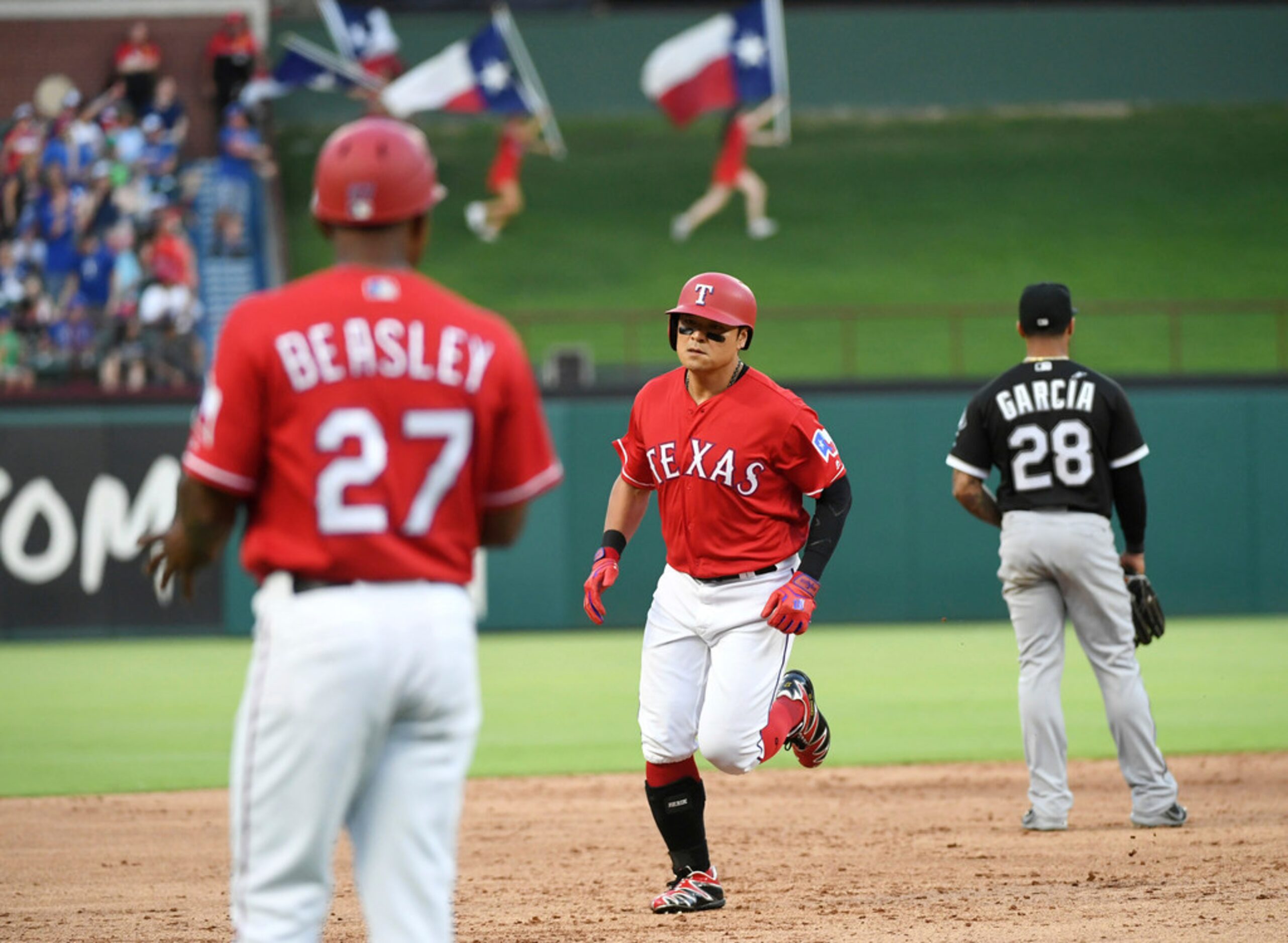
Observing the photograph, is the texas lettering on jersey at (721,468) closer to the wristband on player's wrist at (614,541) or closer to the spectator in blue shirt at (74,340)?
the wristband on player's wrist at (614,541)

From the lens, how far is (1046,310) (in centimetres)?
779

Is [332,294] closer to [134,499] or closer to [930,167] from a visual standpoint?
[134,499]

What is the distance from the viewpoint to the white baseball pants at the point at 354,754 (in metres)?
3.59

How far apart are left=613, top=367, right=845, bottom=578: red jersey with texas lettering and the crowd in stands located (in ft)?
39.1

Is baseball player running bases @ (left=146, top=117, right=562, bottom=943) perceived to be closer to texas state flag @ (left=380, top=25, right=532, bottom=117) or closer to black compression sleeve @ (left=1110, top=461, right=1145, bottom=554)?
black compression sleeve @ (left=1110, top=461, right=1145, bottom=554)

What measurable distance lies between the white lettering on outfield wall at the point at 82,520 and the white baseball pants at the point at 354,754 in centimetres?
1372

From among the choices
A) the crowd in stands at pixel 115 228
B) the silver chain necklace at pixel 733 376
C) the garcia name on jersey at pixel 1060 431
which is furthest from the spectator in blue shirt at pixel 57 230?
the silver chain necklace at pixel 733 376

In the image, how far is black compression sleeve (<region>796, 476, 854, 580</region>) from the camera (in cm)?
666

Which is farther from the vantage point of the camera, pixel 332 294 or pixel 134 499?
pixel 134 499

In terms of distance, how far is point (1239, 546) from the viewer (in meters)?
17.8

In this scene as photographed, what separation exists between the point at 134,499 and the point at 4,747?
20.0 feet

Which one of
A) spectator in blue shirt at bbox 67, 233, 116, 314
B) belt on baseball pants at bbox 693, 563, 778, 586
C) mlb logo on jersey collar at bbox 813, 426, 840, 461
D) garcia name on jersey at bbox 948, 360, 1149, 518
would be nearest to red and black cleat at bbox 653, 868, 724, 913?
belt on baseball pants at bbox 693, 563, 778, 586

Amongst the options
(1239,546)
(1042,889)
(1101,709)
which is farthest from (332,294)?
(1239,546)

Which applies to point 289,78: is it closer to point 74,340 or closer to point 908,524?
point 74,340
